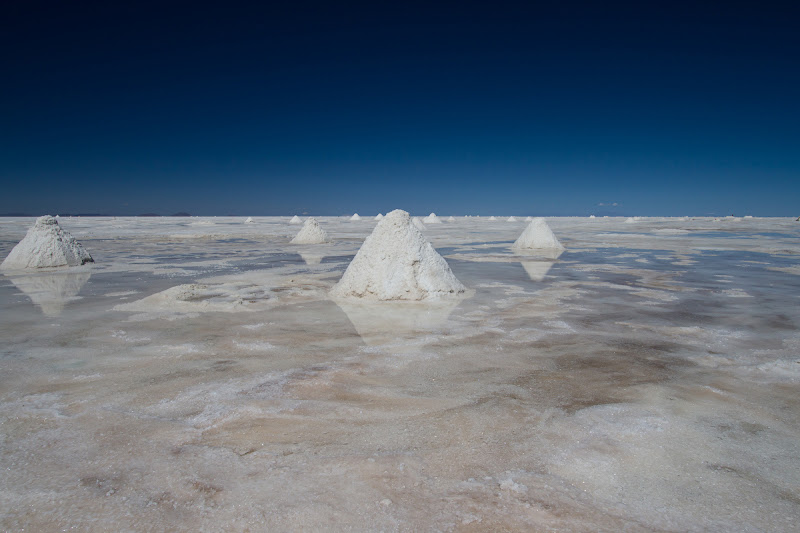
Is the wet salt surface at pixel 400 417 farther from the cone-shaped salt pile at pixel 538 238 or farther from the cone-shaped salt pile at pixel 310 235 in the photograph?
the cone-shaped salt pile at pixel 310 235

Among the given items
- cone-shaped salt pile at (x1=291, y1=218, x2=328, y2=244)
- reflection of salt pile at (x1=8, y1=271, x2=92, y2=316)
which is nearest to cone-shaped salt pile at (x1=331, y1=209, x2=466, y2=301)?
reflection of salt pile at (x1=8, y1=271, x2=92, y2=316)

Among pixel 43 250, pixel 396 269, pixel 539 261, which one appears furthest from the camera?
pixel 539 261

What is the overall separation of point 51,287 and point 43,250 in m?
2.71

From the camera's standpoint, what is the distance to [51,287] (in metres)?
7.19

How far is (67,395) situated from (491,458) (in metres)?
2.57

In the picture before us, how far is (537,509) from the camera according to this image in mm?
1867

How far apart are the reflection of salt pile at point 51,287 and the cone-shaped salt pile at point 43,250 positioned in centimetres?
80

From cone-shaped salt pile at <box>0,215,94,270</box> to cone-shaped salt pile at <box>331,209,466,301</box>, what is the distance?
254 inches

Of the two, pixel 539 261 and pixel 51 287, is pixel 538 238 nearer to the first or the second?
pixel 539 261

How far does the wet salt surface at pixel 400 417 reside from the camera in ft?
6.21

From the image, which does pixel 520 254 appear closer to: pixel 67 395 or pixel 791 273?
pixel 791 273

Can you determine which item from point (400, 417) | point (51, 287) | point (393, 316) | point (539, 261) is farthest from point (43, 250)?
point (539, 261)

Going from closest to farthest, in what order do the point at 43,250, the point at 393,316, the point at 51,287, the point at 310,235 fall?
1. the point at 393,316
2. the point at 51,287
3. the point at 43,250
4. the point at 310,235

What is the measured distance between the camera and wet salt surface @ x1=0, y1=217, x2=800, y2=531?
6.21 ft
